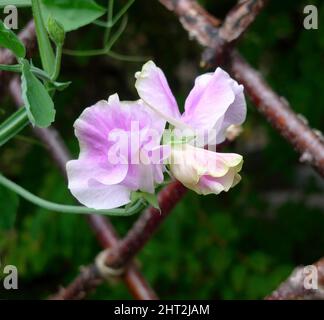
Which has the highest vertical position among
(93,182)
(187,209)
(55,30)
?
(187,209)

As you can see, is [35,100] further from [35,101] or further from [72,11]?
[72,11]

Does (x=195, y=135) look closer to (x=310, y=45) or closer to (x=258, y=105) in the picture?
(x=258, y=105)

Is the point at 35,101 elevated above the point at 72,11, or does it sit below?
below

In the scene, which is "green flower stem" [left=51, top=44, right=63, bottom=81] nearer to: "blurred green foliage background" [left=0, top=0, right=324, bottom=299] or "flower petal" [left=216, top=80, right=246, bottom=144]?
"flower petal" [left=216, top=80, right=246, bottom=144]

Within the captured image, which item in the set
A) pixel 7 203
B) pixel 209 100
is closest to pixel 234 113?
pixel 209 100

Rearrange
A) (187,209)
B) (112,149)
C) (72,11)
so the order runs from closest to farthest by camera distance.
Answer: (112,149) < (72,11) < (187,209)

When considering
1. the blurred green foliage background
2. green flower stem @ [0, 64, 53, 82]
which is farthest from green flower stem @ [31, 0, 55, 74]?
the blurred green foliage background
